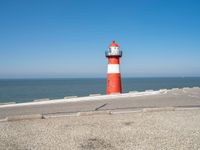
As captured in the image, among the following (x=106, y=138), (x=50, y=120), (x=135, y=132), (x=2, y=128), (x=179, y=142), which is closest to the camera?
(x=179, y=142)

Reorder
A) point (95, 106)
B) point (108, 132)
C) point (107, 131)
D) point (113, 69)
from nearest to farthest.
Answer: point (108, 132) < point (107, 131) < point (95, 106) < point (113, 69)

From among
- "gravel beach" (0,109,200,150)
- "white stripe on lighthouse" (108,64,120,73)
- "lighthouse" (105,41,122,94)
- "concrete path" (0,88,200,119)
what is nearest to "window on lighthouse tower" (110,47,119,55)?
"lighthouse" (105,41,122,94)

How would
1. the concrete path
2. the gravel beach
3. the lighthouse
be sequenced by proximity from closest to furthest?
the gravel beach, the concrete path, the lighthouse

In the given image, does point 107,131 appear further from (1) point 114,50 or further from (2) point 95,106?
(1) point 114,50

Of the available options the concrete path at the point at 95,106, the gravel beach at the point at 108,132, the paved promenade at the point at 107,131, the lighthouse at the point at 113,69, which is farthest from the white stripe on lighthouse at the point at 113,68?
the gravel beach at the point at 108,132

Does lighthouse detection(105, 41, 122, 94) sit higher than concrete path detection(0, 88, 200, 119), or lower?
higher

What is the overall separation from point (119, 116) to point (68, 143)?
3789 millimetres

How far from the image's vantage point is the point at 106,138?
23.3 ft

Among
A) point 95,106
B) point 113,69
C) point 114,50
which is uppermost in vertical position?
point 114,50

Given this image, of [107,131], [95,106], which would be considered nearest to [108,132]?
[107,131]

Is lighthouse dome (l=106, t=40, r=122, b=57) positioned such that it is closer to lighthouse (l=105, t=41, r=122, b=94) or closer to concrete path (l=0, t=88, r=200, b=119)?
lighthouse (l=105, t=41, r=122, b=94)

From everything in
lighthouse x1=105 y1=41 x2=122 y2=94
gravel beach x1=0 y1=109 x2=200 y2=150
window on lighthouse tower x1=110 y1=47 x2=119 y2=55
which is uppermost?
window on lighthouse tower x1=110 y1=47 x2=119 y2=55

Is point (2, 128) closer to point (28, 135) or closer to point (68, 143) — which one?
point (28, 135)

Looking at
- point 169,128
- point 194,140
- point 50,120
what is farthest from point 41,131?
point 194,140
